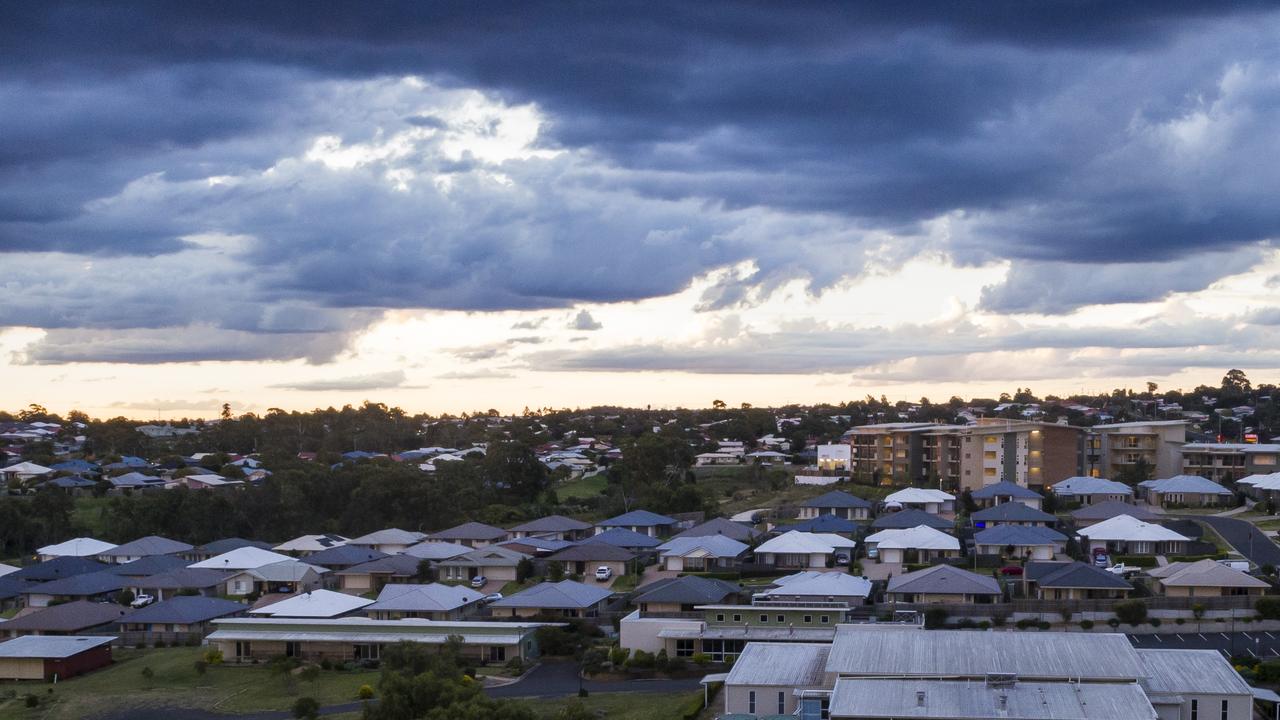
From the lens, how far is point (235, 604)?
176 ft

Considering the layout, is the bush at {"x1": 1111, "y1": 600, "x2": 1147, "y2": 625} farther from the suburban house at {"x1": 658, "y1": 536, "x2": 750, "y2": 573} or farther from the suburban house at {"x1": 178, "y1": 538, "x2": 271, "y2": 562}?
the suburban house at {"x1": 178, "y1": 538, "x2": 271, "y2": 562}

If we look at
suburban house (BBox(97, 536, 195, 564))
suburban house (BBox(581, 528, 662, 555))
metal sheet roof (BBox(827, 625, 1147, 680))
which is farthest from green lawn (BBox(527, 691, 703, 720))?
suburban house (BBox(97, 536, 195, 564))

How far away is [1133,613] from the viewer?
4416cm

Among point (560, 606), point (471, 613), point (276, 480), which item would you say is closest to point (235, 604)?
point (471, 613)

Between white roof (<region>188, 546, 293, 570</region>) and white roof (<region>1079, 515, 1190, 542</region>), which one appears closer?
white roof (<region>1079, 515, 1190, 542</region>)

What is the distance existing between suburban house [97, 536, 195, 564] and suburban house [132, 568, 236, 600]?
7.78 m


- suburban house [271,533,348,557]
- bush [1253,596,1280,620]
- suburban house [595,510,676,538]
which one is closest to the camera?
bush [1253,596,1280,620]

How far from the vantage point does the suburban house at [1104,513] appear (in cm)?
6312

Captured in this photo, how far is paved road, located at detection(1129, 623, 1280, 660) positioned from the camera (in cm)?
4059

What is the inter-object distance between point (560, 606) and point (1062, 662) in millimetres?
21526

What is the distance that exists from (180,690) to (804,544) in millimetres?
26938

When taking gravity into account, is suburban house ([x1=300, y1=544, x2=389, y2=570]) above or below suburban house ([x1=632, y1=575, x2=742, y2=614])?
below

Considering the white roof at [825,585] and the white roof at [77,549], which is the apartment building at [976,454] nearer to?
the white roof at [825,585]

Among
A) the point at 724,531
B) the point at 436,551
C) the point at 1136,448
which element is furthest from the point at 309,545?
the point at 1136,448
